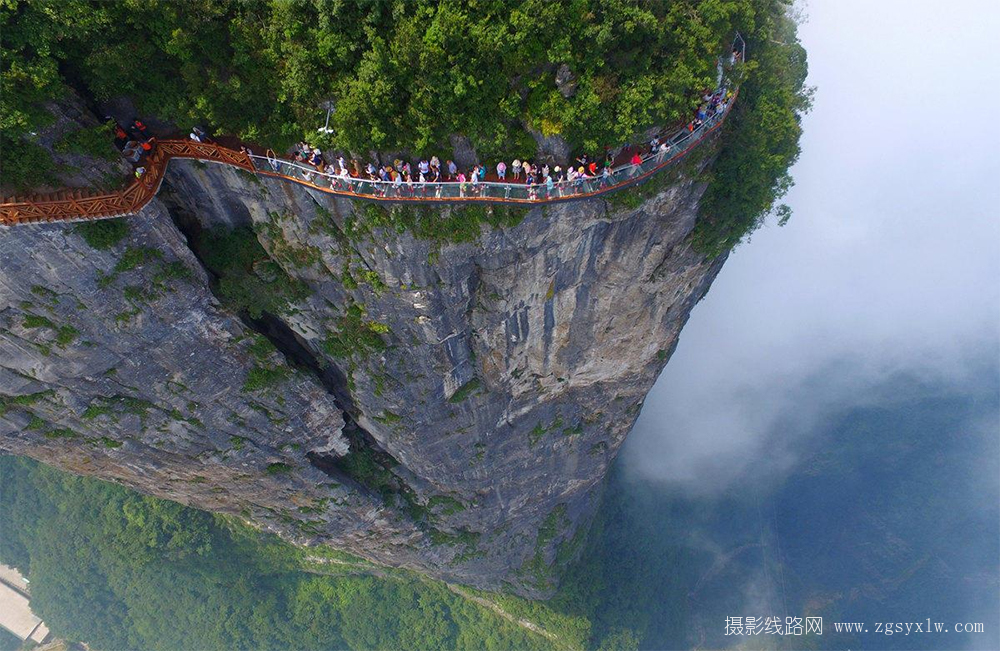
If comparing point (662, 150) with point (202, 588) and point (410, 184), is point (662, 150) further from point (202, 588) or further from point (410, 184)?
point (202, 588)

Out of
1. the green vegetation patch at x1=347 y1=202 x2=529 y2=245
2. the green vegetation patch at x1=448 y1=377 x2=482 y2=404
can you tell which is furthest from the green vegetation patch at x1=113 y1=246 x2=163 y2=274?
the green vegetation patch at x1=448 y1=377 x2=482 y2=404

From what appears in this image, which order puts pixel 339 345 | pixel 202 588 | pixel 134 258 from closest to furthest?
pixel 134 258 < pixel 339 345 < pixel 202 588

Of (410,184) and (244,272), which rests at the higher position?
(410,184)

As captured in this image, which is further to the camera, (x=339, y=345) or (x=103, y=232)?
(x=339, y=345)

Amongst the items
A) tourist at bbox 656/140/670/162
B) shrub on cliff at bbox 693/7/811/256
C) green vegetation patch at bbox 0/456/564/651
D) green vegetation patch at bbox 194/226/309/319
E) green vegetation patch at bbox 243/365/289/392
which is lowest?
green vegetation patch at bbox 0/456/564/651

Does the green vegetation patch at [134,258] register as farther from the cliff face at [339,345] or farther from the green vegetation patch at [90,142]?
the green vegetation patch at [90,142]

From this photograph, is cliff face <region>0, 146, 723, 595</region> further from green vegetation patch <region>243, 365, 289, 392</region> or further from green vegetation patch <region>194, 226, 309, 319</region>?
green vegetation patch <region>194, 226, 309, 319</region>

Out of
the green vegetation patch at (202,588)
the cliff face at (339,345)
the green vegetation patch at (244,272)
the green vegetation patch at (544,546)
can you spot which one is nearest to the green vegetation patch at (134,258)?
the cliff face at (339,345)

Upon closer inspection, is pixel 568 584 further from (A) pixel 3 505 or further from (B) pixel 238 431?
(A) pixel 3 505

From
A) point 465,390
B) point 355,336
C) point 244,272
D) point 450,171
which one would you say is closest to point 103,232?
point 244,272
